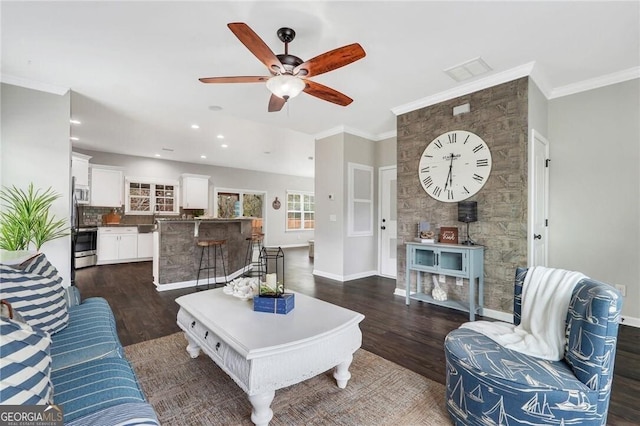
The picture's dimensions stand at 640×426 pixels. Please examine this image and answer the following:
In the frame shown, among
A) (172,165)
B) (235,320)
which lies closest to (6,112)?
(235,320)

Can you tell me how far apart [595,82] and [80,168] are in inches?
345

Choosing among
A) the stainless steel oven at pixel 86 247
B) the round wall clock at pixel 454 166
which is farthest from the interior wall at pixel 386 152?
the stainless steel oven at pixel 86 247

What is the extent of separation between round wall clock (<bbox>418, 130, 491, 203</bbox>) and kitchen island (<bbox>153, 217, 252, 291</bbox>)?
11.1 feet

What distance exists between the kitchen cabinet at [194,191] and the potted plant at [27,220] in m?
4.64

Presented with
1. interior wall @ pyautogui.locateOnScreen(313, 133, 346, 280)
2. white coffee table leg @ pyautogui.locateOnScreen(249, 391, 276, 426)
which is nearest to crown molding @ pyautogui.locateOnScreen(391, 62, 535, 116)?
interior wall @ pyautogui.locateOnScreen(313, 133, 346, 280)

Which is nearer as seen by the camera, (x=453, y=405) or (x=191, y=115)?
(x=453, y=405)

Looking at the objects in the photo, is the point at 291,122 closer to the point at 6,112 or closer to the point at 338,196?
the point at 338,196

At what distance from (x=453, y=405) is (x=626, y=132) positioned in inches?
141

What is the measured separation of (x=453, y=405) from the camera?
1.62 metres

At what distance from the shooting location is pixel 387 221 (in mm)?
5500

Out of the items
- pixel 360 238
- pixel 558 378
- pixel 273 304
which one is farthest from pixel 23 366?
pixel 360 238

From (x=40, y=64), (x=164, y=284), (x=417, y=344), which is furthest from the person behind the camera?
(x=164, y=284)

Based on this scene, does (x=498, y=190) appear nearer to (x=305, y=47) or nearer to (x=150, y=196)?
(x=305, y=47)

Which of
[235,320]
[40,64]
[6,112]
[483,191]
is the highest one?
[40,64]
